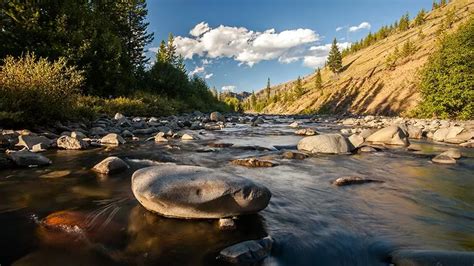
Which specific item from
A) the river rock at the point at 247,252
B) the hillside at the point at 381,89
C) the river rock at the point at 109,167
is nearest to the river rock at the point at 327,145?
the river rock at the point at 109,167

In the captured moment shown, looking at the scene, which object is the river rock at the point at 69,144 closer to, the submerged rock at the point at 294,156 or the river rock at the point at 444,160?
the submerged rock at the point at 294,156

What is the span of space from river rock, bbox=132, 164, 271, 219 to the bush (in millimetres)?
9198

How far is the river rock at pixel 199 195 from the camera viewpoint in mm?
4316

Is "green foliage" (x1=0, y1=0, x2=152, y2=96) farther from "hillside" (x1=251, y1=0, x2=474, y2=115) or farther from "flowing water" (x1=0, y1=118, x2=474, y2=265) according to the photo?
"hillside" (x1=251, y1=0, x2=474, y2=115)

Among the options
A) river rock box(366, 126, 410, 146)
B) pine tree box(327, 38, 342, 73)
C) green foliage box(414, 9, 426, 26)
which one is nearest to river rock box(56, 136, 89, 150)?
river rock box(366, 126, 410, 146)

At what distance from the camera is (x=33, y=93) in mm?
11938

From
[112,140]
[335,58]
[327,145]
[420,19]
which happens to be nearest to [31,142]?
[112,140]

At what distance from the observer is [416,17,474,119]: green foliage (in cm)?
2677

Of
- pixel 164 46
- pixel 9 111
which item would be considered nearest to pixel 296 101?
pixel 164 46

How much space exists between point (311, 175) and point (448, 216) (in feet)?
9.97

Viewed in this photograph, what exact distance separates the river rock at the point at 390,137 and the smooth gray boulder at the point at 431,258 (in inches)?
433

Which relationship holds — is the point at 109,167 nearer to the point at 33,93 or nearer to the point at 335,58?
the point at 33,93

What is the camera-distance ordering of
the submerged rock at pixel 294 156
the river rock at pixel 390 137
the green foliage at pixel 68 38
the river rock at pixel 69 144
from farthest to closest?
1. the green foliage at pixel 68 38
2. the river rock at pixel 390 137
3. the river rock at pixel 69 144
4. the submerged rock at pixel 294 156

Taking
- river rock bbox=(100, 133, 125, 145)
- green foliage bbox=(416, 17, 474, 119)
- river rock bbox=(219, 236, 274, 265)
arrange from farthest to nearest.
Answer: green foliage bbox=(416, 17, 474, 119)
river rock bbox=(100, 133, 125, 145)
river rock bbox=(219, 236, 274, 265)
